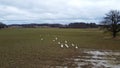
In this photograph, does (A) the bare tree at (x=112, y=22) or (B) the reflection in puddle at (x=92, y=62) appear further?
(A) the bare tree at (x=112, y=22)

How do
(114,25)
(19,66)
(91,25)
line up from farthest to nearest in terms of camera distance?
(91,25), (114,25), (19,66)

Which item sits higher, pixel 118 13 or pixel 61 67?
pixel 118 13

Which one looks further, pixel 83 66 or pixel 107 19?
pixel 107 19

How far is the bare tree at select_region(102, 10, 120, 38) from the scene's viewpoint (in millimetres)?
59531

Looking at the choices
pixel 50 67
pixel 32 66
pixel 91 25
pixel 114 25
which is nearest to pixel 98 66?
pixel 50 67

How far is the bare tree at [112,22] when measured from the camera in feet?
195

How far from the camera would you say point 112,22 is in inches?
2372

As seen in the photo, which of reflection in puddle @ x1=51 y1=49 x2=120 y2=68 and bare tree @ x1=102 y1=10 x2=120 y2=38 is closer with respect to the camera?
reflection in puddle @ x1=51 y1=49 x2=120 y2=68

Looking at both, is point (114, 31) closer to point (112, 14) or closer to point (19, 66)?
point (112, 14)

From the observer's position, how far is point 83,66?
16625mm

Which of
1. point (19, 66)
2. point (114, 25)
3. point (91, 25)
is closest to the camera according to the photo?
point (19, 66)

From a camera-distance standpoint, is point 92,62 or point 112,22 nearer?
point 92,62

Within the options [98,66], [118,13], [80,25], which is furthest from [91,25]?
[98,66]

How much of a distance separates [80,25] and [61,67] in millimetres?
180502
